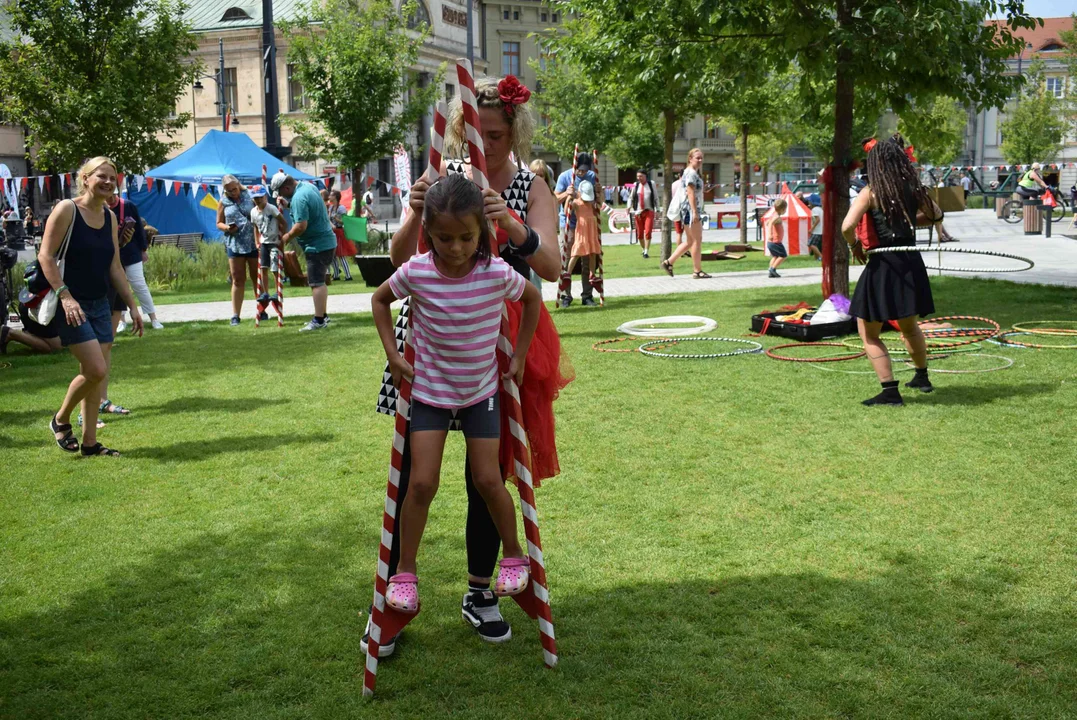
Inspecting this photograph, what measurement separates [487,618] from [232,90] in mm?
61350

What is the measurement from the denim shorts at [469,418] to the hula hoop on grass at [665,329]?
769cm

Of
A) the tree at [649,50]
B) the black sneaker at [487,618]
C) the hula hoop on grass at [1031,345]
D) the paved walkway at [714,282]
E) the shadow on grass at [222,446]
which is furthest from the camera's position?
the paved walkway at [714,282]

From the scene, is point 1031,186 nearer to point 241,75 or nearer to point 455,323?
point 455,323

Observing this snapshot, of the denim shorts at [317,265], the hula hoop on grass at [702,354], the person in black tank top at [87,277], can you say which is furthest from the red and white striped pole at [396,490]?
the denim shorts at [317,265]

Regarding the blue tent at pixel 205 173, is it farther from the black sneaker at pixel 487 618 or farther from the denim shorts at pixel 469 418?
the denim shorts at pixel 469 418

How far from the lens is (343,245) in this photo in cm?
2466

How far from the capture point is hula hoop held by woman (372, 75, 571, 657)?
381 centimetres

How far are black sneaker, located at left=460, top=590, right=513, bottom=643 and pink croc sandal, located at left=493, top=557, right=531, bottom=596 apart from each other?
207mm

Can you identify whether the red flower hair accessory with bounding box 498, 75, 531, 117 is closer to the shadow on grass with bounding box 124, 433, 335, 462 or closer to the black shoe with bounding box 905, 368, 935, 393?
the shadow on grass with bounding box 124, 433, 335, 462

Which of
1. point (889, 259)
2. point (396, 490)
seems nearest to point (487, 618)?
point (396, 490)

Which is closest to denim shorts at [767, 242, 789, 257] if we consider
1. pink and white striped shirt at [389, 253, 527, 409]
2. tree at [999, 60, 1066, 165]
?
pink and white striped shirt at [389, 253, 527, 409]

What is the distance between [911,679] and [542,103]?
199ft

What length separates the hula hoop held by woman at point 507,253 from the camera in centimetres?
381

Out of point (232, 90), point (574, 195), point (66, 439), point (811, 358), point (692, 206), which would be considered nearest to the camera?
point (66, 439)
